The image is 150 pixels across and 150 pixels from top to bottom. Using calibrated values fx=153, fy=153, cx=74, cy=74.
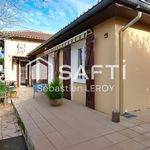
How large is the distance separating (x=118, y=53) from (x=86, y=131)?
3.65 meters

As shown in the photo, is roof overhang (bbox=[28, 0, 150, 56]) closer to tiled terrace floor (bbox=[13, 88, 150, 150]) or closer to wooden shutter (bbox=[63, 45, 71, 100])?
wooden shutter (bbox=[63, 45, 71, 100])

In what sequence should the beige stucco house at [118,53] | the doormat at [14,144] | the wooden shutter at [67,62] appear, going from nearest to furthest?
1. the doormat at [14,144]
2. the beige stucco house at [118,53]
3. the wooden shutter at [67,62]

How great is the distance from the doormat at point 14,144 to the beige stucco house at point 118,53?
12.7ft

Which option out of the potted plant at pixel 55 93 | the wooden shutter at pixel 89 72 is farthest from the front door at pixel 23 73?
the wooden shutter at pixel 89 72

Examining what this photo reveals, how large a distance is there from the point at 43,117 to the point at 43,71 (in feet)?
37.1

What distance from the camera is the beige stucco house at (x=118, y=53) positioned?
6.50m

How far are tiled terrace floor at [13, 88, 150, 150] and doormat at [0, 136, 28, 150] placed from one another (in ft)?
1.45

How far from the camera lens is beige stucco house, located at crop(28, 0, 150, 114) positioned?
21.3 ft

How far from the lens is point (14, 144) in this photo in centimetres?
508

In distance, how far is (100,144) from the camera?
4.22 m

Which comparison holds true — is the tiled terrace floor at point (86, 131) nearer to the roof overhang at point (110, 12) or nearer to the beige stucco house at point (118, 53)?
the beige stucco house at point (118, 53)

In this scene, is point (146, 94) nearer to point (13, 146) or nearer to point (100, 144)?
point (100, 144)

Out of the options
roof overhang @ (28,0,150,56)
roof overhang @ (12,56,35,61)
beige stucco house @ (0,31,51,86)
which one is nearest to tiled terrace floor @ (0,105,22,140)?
roof overhang @ (28,0,150,56)

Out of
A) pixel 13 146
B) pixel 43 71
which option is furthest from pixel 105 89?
pixel 43 71
